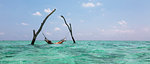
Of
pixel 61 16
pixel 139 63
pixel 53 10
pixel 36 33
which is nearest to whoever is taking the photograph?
pixel 139 63

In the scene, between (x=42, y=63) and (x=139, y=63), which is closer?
(x=42, y=63)

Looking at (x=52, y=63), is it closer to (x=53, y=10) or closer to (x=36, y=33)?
(x=36, y=33)

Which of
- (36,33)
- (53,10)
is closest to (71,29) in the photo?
(53,10)

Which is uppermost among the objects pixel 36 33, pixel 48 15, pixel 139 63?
pixel 48 15

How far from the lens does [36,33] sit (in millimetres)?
22266

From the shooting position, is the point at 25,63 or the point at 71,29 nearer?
the point at 25,63

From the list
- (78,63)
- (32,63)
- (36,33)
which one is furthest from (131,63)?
(36,33)

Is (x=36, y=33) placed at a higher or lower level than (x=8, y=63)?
higher

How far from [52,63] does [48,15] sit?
1750cm

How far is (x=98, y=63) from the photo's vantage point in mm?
6496

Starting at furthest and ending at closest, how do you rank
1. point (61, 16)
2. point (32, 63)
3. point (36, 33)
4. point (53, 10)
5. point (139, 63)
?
1. point (61, 16)
2. point (53, 10)
3. point (36, 33)
4. point (139, 63)
5. point (32, 63)

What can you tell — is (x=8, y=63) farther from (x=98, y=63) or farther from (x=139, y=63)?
(x=139, y=63)

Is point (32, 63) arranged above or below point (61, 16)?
below

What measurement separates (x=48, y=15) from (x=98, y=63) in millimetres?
17957
